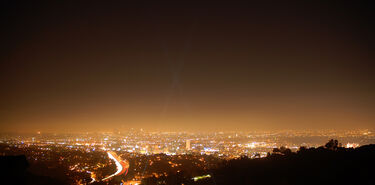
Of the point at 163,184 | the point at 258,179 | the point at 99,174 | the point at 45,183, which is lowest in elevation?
the point at 99,174

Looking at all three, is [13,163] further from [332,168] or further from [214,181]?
[332,168]

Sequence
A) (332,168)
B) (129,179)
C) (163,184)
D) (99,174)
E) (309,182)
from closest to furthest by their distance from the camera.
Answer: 1. (309,182)
2. (332,168)
3. (163,184)
4. (129,179)
5. (99,174)

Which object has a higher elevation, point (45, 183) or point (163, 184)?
point (45, 183)

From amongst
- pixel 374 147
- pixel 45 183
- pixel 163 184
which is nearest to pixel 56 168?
pixel 163 184

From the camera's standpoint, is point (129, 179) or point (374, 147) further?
point (129, 179)

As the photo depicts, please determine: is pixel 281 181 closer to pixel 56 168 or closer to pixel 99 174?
pixel 99 174

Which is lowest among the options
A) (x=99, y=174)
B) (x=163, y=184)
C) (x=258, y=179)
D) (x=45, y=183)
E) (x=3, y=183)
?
(x=99, y=174)

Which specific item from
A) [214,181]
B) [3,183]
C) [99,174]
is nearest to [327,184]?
[214,181]

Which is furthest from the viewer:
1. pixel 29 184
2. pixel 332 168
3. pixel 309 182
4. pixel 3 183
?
pixel 332 168

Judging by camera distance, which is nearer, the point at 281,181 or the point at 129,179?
the point at 281,181
